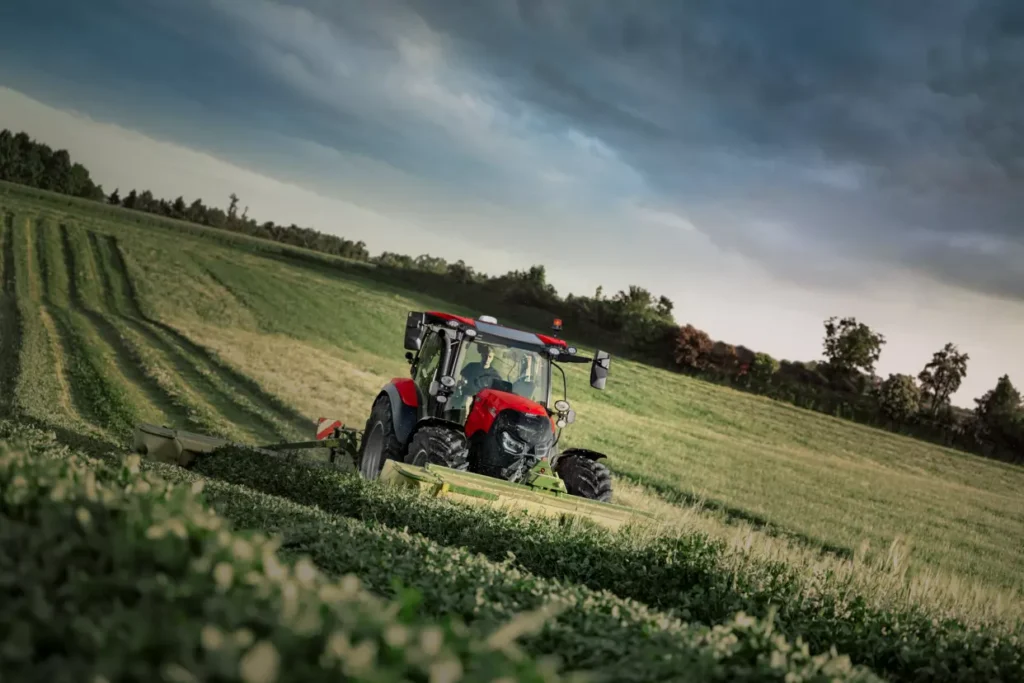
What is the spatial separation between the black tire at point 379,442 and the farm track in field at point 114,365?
4.67m

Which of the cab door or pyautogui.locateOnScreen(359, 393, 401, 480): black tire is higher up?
the cab door

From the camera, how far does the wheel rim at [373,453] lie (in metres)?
10.6

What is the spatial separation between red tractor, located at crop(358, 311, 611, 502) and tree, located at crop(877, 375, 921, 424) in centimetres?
2805

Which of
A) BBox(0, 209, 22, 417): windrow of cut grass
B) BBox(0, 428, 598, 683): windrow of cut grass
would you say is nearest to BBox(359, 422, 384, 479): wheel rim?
BBox(0, 209, 22, 417): windrow of cut grass

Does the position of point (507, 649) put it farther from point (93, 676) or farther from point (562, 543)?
point (562, 543)

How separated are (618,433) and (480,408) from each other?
52.9 feet

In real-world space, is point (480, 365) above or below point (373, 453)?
above

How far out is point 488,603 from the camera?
12.4ft

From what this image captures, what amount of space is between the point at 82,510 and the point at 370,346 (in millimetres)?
29514

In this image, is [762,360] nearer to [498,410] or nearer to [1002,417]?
[1002,417]

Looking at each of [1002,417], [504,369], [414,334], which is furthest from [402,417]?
[1002,417]

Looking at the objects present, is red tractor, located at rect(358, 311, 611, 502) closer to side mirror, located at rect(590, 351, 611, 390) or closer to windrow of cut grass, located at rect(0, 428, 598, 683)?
side mirror, located at rect(590, 351, 611, 390)

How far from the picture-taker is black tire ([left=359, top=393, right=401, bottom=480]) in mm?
10195

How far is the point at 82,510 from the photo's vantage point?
276cm
